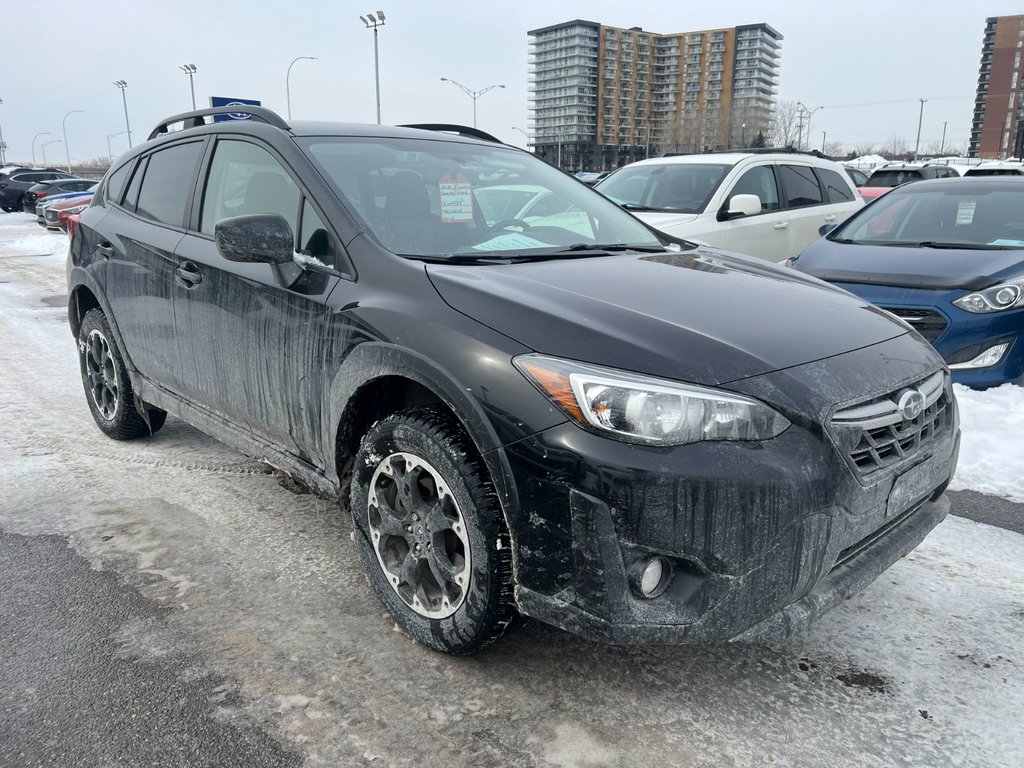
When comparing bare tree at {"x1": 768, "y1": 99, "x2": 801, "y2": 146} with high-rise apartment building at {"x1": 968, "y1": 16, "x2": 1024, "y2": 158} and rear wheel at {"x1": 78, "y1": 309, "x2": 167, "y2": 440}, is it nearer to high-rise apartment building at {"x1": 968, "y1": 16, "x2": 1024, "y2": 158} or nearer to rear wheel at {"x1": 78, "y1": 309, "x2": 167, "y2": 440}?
high-rise apartment building at {"x1": 968, "y1": 16, "x2": 1024, "y2": 158}

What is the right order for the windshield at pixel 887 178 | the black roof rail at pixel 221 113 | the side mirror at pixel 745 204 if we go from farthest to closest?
the windshield at pixel 887 178, the side mirror at pixel 745 204, the black roof rail at pixel 221 113

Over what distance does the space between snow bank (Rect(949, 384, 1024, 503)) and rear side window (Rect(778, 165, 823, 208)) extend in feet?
13.0

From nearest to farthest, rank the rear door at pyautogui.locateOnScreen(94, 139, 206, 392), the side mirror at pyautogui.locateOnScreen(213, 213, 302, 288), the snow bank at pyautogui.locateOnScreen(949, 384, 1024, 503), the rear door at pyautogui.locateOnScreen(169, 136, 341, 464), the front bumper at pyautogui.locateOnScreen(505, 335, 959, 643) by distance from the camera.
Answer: the front bumper at pyautogui.locateOnScreen(505, 335, 959, 643)
the side mirror at pyautogui.locateOnScreen(213, 213, 302, 288)
the rear door at pyautogui.locateOnScreen(169, 136, 341, 464)
the rear door at pyautogui.locateOnScreen(94, 139, 206, 392)
the snow bank at pyautogui.locateOnScreen(949, 384, 1024, 503)

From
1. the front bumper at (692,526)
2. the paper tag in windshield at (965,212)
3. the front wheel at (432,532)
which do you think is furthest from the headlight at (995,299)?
the front wheel at (432,532)

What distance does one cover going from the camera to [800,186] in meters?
8.62

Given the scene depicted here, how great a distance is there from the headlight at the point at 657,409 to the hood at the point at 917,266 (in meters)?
3.81

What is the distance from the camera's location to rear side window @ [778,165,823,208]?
8.41 m

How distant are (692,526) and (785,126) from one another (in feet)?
344

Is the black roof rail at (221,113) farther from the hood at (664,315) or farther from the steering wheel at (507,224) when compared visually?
the hood at (664,315)

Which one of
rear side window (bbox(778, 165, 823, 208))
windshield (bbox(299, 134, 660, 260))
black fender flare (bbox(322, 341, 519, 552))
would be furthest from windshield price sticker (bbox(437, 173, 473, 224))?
rear side window (bbox(778, 165, 823, 208))

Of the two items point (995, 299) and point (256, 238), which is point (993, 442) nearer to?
point (995, 299)

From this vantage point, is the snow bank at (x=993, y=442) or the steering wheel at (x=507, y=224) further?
the snow bank at (x=993, y=442)

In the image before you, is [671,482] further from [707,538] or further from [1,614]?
[1,614]

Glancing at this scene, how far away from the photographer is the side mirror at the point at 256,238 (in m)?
2.68
